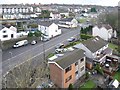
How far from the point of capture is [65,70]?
7.24 metres

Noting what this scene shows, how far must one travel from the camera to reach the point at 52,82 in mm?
7160

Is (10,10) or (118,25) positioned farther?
(10,10)

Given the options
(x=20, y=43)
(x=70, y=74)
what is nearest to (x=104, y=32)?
(x=20, y=43)

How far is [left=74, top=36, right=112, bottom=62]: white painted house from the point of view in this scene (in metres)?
9.95

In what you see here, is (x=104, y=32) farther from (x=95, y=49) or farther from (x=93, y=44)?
(x=95, y=49)

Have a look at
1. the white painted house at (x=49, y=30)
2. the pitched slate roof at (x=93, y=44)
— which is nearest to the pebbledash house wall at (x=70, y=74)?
the pitched slate roof at (x=93, y=44)

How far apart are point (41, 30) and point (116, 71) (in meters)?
8.56

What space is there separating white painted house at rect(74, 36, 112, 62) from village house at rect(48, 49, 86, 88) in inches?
63.6

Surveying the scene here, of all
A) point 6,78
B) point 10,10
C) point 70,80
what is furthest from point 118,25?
point 10,10

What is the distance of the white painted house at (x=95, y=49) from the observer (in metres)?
9.95

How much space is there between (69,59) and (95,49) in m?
2.94

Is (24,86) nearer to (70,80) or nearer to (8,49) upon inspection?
(70,80)

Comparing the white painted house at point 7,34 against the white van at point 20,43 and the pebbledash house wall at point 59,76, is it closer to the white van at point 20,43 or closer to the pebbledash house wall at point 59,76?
the white van at point 20,43

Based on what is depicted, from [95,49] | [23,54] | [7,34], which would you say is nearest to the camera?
[95,49]
